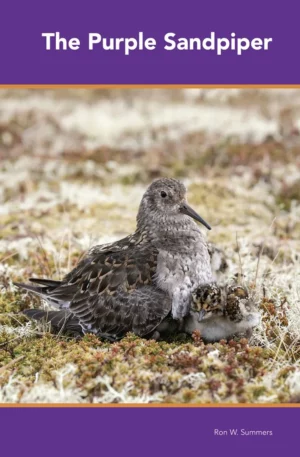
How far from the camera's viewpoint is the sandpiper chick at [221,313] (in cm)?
755

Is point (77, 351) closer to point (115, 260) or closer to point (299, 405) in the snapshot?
point (115, 260)

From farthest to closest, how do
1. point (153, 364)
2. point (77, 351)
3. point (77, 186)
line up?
point (77, 186) < point (77, 351) < point (153, 364)

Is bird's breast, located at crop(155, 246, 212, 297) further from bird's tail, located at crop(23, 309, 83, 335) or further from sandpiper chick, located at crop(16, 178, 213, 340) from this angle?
bird's tail, located at crop(23, 309, 83, 335)

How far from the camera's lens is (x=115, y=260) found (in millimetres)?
8320

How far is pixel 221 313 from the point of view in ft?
24.7

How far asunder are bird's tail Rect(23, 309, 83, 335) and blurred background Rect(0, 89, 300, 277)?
157 centimetres

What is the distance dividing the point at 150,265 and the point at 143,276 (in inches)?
6.7

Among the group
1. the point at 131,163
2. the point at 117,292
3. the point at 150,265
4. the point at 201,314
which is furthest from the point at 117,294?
the point at 131,163

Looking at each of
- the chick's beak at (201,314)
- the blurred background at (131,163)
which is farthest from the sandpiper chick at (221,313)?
the blurred background at (131,163)

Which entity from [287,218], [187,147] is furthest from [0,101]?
[287,218]

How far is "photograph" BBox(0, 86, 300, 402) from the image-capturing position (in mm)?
7012

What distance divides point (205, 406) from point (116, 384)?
925 millimetres

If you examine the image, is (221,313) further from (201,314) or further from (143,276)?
(143,276)

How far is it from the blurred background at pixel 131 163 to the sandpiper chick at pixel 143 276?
1594 mm
